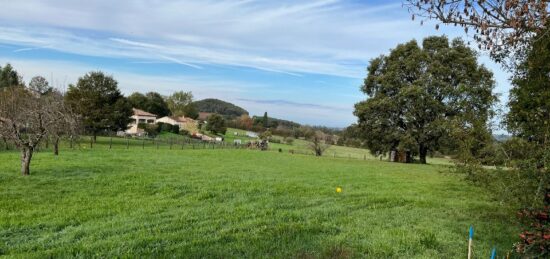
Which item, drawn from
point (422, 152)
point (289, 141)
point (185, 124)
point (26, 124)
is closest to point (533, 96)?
point (26, 124)

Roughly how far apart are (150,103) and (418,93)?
75798 millimetres

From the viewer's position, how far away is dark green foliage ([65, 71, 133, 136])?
145 ft

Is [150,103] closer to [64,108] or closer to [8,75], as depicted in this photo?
[8,75]

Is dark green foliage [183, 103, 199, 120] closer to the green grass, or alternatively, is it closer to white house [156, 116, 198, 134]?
white house [156, 116, 198, 134]

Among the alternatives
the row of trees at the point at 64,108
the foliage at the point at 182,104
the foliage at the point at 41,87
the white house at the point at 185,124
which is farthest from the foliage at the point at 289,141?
the foliage at the point at 182,104

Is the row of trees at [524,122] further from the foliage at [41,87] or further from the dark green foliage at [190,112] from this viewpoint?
the dark green foliage at [190,112]

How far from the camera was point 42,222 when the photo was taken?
7.07 meters

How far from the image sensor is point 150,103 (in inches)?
3775

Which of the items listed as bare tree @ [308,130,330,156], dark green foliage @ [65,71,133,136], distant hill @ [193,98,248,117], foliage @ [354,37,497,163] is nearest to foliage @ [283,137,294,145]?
bare tree @ [308,130,330,156]

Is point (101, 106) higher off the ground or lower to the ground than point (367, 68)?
lower

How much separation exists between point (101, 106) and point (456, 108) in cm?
3669

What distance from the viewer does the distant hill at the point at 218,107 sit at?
152 m

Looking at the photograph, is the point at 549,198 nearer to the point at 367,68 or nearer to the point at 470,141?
the point at 470,141

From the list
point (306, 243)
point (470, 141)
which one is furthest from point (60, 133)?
point (470, 141)
